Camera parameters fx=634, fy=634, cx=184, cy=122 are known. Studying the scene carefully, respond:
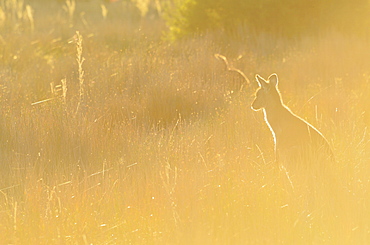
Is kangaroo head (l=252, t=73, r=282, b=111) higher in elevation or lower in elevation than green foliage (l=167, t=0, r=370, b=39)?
higher

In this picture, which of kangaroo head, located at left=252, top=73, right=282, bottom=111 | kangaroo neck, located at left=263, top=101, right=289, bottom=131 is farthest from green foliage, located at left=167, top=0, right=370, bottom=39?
kangaroo neck, located at left=263, top=101, right=289, bottom=131

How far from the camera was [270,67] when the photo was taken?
8188mm

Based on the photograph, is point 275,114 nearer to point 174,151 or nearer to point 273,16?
point 174,151

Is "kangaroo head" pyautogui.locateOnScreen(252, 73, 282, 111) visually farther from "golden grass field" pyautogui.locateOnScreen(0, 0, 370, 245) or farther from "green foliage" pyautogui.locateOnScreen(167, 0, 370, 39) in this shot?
"green foliage" pyautogui.locateOnScreen(167, 0, 370, 39)

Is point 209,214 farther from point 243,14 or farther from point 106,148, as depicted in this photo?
point 243,14

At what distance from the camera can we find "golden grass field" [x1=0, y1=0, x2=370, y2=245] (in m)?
3.61

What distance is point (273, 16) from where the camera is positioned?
9.88 metres

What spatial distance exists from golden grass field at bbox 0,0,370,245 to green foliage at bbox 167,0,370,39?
96cm

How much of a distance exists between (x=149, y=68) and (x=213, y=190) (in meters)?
3.42

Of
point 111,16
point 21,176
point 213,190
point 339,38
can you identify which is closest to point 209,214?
point 213,190

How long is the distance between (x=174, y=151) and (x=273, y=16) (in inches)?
225

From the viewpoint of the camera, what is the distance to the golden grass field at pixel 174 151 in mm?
3611

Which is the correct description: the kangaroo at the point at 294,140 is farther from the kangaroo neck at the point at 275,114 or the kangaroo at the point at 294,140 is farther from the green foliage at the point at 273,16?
the green foliage at the point at 273,16

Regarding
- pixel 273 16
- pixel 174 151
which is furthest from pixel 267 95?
pixel 273 16
